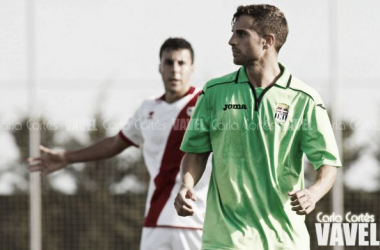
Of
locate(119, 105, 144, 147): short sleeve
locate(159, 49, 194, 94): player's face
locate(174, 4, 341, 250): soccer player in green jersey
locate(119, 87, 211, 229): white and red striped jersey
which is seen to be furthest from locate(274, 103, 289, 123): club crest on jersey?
locate(119, 105, 144, 147): short sleeve

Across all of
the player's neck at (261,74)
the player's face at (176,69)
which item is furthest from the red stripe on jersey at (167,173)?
the player's neck at (261,74)

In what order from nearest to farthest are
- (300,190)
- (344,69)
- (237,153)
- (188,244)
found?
1. (300,190)
2. (237,153)
3. (188,244)
4. (344,69)

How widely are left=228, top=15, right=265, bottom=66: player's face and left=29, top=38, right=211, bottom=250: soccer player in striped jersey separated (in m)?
2.00

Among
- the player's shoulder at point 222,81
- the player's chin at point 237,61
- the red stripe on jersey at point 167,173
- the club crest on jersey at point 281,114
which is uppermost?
the player's chin at point 237,61

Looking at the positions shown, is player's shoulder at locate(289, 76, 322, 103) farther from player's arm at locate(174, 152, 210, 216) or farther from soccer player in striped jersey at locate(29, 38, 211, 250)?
soccer player in striped jersey at locate(29, 38, 211, 250)

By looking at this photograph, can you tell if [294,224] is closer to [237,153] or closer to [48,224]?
[237,153]

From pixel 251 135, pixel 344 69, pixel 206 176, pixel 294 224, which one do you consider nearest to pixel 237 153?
pixel 251 135

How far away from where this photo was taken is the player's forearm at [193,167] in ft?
17.1

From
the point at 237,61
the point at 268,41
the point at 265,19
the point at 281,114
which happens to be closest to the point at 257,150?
the point at 281,114

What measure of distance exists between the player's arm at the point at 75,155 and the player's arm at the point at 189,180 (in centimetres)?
252

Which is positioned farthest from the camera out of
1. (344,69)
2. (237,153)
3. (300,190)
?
(344,69)

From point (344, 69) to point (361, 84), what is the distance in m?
0.26

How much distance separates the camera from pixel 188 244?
7.10 meters

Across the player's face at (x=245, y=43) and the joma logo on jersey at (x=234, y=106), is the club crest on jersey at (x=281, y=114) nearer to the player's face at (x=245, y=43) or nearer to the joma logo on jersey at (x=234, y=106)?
the joma logo on jersey at (x=234, y=106)
